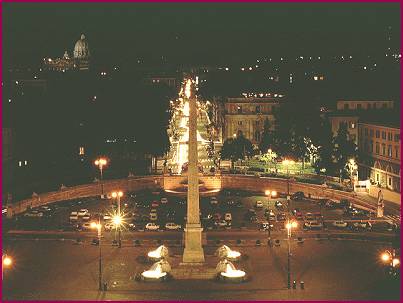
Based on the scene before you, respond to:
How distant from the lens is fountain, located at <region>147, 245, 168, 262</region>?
5562cm

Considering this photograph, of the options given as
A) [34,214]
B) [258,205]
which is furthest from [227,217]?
[34,214]

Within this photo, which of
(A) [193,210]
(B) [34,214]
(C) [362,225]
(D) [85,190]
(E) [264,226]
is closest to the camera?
(A) [193,210]

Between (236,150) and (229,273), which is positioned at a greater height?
(236,150)

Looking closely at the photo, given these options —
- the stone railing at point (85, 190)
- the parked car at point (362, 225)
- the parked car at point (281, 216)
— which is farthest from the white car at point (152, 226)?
the parked car at point (362, 225)

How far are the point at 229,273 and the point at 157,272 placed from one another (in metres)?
4.30

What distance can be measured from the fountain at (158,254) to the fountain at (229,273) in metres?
5.09

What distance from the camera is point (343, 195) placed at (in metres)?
79.9

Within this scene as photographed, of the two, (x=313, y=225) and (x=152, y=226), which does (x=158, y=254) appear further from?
(x=313, y=225)

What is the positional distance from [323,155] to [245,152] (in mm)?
12624

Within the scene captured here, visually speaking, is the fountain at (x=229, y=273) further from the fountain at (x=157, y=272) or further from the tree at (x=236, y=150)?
the tree at (x=236, y=150)

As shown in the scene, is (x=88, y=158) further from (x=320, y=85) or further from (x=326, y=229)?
(x=320, y=85)

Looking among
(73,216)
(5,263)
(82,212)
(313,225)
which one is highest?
(82,212)

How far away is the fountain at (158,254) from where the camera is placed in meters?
55.6

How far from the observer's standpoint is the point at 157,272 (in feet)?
168
